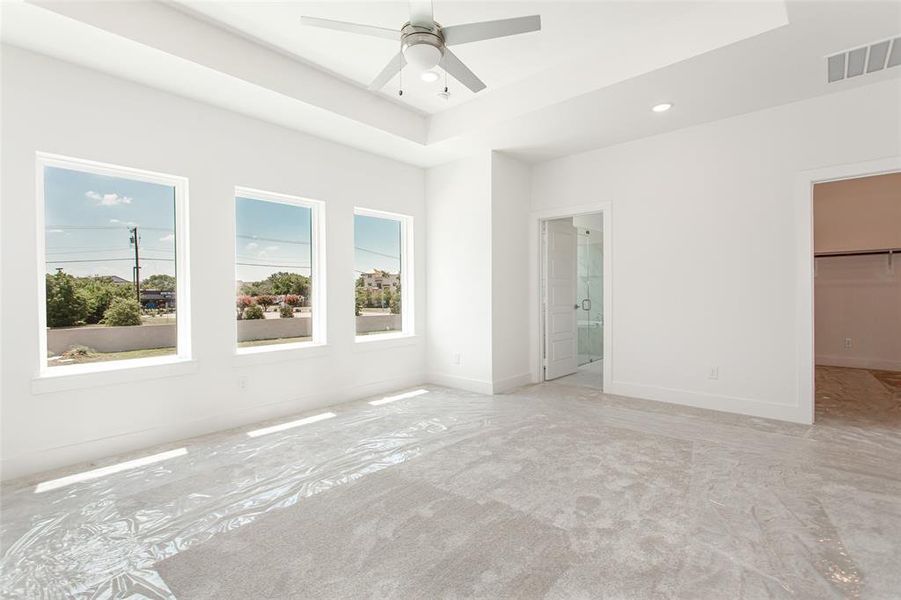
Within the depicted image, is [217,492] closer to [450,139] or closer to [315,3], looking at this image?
[315,3]

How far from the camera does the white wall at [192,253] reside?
2.89m

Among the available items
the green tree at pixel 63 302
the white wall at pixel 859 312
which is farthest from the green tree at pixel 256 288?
the white wall at pixel 859 312

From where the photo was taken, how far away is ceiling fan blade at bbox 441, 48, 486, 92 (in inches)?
99.1

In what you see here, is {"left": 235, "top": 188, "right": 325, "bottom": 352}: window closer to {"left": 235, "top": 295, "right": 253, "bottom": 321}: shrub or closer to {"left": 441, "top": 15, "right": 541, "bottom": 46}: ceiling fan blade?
{"left": 235, "top": 295, "right": 253, "bottom": 321}: shrub

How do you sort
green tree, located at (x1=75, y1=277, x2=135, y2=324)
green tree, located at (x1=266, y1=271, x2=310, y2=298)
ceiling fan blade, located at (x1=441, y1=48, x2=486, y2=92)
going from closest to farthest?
ceiling fan blade, located at (x1=441, y1=48, x2=486, y2=92)
green tree, located at (x1=75, y1=277, x2=135, y2=324)
green tree, located at (x1=266, y1=271, x2=310, y2=298)

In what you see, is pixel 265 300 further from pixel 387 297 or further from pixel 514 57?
pixel 514 57

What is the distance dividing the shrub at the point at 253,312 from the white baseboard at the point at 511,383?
2702 mm

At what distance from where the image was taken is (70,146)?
10.1 ft

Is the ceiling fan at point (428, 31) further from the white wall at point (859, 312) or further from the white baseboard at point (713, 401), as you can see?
the white wall at point (859, 312)

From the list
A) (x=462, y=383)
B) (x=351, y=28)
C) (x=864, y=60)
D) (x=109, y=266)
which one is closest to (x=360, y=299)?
(x=462, y=383)

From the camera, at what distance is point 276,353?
167 inches

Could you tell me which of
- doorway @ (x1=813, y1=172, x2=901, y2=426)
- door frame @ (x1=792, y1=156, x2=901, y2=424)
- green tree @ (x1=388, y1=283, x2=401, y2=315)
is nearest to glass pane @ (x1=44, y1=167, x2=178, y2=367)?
green tree @ (x1=388, y1=283, x2=401, y2=315)

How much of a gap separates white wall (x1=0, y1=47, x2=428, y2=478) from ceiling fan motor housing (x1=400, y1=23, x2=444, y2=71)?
239 centimetres

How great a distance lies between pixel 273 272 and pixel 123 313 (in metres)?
1.32
